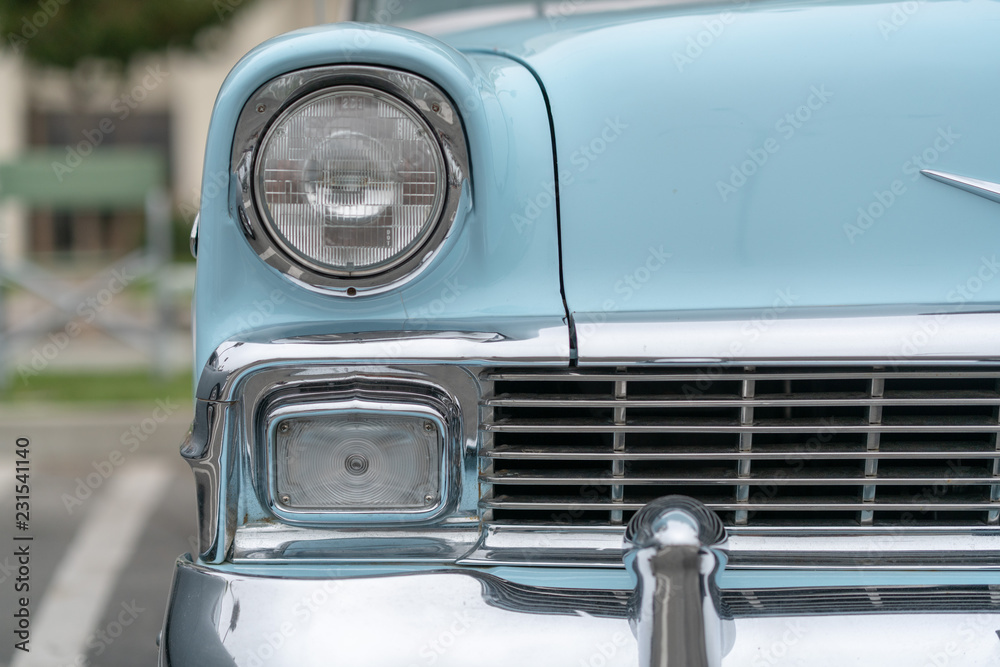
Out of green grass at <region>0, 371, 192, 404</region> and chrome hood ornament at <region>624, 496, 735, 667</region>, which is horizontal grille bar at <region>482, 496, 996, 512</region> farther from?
Answer: green grass at <region>0, 371, 192, 404</region>

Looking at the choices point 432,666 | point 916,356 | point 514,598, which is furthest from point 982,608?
point 432,666

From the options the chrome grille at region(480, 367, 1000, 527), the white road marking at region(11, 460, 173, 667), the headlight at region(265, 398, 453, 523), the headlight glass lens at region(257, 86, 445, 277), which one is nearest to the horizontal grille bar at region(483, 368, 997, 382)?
the chrome grille at region(480, 367, 1000, 527)

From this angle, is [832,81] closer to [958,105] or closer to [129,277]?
[958,105]

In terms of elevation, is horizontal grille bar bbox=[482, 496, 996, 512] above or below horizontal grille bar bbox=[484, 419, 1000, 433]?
below

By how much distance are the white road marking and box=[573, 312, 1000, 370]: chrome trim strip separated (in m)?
1.87

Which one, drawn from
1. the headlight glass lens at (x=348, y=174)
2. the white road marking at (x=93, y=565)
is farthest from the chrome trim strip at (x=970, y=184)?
the white road marking at (x=93, y=565)

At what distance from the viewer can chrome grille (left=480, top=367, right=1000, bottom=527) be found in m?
1.30

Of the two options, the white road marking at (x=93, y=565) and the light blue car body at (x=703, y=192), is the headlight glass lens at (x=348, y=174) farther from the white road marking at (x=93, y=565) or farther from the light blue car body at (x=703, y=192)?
the white road marking at (x=93, y=565)

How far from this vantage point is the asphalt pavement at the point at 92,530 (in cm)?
255

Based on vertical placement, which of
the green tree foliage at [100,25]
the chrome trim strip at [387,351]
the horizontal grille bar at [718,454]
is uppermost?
the green tree foliage at [100,25]

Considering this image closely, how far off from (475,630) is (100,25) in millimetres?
9142

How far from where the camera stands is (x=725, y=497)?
4.58 ft

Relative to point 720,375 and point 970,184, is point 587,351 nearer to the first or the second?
point 720,375

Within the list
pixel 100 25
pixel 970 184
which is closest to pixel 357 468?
pixel 970 184
